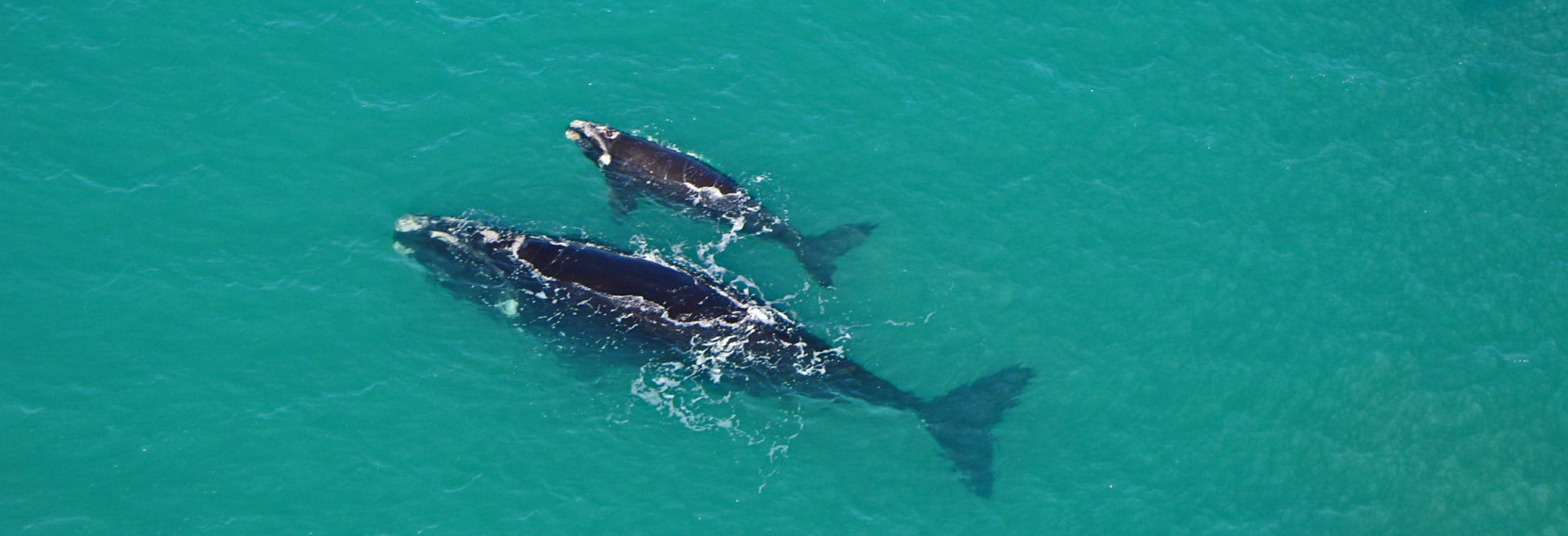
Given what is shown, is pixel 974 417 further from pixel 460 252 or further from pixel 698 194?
pixel 460 252

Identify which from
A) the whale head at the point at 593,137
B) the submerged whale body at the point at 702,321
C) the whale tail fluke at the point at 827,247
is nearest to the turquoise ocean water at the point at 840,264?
the whale tail fluke at the point at 827,247

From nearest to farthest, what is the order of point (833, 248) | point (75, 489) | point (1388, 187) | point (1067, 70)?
1. point (75, 489)
2. point (833, 248)
3. point (1388, 187)
4. point (1067, 70)

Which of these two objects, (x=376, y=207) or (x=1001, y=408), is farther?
(x=376, y=207)

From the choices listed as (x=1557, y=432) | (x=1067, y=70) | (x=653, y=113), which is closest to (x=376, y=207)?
(x=653, y=113)

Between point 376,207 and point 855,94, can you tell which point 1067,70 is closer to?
point 855,94

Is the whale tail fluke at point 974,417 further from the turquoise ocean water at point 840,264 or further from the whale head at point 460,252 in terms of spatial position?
the whale head at point 460,252

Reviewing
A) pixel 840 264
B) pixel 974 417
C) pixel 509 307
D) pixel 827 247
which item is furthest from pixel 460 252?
pixel 974 417

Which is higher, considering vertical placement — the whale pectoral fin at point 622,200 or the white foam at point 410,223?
the whale pectoral fin at point 622,200
